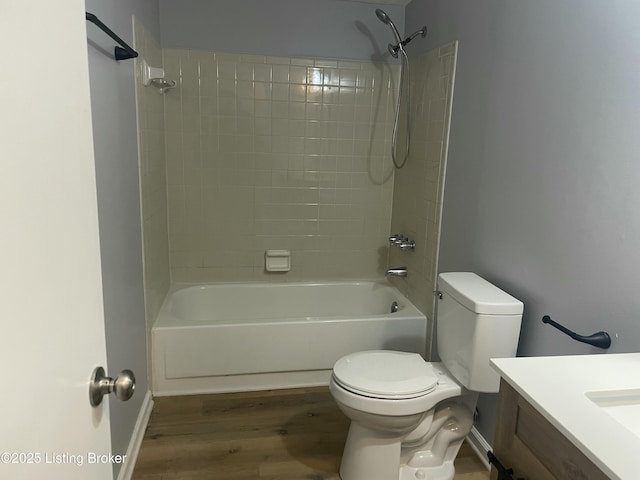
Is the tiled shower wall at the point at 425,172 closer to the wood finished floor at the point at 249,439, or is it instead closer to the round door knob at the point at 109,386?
the wood finished floor at the point at 249,439

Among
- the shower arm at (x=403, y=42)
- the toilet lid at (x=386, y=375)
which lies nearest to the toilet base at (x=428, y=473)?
the toilet lid at (x=386, y=375)

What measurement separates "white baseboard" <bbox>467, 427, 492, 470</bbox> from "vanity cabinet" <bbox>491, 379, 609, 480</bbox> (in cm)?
97

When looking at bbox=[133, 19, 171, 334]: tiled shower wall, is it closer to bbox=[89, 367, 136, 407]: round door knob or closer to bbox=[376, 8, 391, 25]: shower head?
bbox=[376, 8, 391, 25]: shower head

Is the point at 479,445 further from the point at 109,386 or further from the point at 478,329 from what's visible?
the point at 109,386

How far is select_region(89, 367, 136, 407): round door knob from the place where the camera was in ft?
2.62

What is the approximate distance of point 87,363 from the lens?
0.77 meters

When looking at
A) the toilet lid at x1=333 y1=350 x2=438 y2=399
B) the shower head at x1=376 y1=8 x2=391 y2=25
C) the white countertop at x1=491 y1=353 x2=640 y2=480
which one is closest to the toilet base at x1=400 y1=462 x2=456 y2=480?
the toilet lid at x1=333 y1=350 x2=438 y2=399

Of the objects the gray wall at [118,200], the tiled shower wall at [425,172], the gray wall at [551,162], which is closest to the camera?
the gray wall at [551,162]

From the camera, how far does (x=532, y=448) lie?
3.36 ft

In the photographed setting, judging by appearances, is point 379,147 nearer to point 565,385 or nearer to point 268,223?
point 268,223

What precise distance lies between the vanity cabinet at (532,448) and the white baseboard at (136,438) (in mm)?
1423

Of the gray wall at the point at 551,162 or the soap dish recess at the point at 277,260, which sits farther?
the soap dish recess at the point at 277,260

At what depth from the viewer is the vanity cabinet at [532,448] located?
2.93ft

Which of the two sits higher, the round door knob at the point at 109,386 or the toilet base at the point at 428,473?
the round door knob at the point at 109,386
